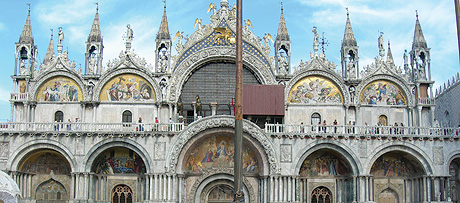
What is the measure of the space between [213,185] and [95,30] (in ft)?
44.6

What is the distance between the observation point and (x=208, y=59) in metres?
39.4

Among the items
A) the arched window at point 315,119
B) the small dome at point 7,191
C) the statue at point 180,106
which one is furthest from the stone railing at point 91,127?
the arched window at point 315,119

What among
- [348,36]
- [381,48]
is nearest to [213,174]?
[348,36]

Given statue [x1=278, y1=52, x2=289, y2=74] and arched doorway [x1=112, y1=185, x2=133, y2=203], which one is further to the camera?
statue [x1=278, y1=52, x2=289, y2=74]

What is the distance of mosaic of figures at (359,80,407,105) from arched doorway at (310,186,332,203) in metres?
6.63

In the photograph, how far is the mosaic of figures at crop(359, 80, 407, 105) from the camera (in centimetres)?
3912

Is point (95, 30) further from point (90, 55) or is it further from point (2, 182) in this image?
point (2, 182)

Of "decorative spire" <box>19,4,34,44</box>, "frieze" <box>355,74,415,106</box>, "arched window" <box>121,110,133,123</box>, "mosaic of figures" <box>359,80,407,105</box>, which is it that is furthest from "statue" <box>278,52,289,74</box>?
"decorative spire" <box>19,4,34,44</box>

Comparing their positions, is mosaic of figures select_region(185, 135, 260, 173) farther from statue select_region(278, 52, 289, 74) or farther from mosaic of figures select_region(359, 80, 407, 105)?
mosaic of figures select_region(359, 80, 407, 105)

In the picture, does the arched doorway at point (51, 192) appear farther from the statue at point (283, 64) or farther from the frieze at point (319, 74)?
the statue at point (283, 64)

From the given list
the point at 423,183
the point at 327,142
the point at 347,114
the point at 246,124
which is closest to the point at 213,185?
the point at 246,124

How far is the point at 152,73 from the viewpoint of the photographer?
1529 inches

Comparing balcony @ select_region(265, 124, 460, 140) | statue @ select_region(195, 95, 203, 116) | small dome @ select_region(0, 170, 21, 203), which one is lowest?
small dome @ select_region(0, 170, 21, 203)

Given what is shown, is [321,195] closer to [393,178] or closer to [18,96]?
[393,178]
